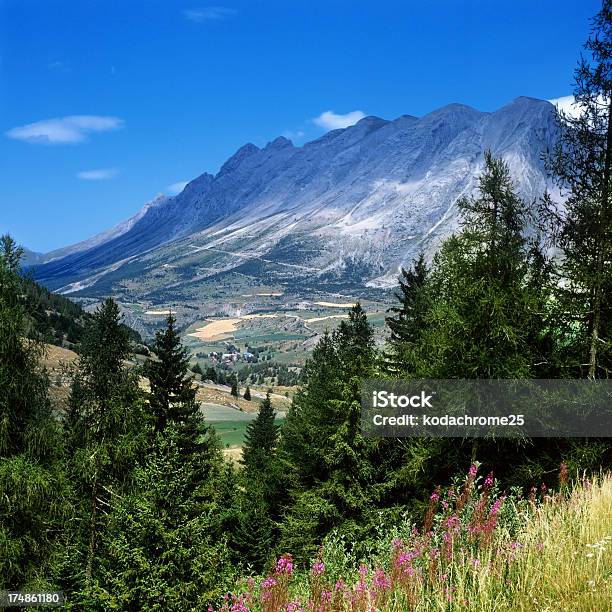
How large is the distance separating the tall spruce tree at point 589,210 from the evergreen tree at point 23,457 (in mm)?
15071

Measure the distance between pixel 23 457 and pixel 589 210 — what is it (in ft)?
54.5

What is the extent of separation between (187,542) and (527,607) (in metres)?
11.4

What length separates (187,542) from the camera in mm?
14266

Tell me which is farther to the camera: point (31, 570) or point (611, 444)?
point (31, 570)

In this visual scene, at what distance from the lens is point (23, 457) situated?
654 inches

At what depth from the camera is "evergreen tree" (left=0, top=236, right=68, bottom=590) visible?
16234 millimetres

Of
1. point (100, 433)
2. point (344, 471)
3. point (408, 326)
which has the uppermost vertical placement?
point (408, 326)

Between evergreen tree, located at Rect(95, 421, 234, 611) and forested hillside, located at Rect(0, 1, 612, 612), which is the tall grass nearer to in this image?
forested hillside, located at Rect(0, 1, 612, 612)

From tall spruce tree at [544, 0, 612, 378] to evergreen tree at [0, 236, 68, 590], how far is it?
49.4ft

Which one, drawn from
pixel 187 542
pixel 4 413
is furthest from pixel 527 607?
pixel 4 413

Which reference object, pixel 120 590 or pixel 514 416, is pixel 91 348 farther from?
pixel 514 416

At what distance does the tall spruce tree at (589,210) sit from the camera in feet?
48.0

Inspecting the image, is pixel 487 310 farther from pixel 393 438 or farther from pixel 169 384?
pixel 169 384

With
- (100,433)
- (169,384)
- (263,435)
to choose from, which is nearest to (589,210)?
(100,433)
